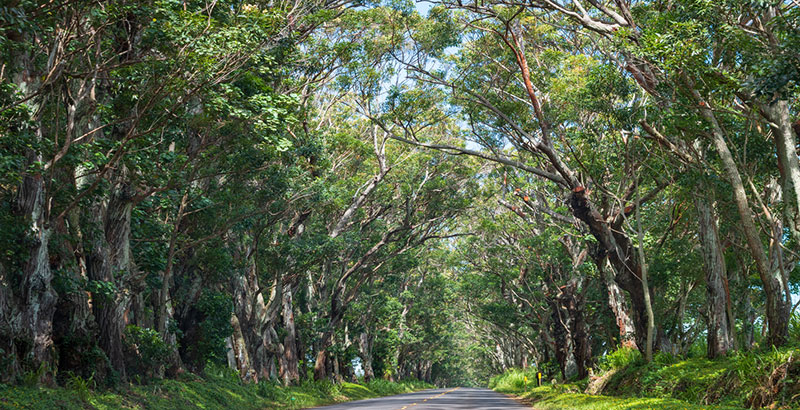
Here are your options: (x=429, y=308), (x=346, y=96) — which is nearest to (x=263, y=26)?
(x=346, y=96)

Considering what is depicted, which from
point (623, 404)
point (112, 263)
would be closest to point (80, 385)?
point (112, 263)

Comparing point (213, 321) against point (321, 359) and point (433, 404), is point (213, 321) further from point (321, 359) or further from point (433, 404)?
point (321, 359)

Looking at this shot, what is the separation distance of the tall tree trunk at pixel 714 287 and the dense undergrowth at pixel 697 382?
1.85 ft

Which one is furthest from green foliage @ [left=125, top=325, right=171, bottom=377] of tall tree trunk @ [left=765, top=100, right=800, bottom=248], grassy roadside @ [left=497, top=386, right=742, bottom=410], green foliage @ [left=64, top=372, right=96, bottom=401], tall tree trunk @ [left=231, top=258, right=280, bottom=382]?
tall tree trunk @ [left=765, top=100, right=800, bottom=248]

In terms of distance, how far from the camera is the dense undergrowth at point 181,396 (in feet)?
35.6

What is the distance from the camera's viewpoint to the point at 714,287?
16.5 metres

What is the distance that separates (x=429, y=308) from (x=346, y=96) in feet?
101

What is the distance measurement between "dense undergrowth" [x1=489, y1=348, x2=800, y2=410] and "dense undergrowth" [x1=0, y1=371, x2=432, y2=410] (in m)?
9.36

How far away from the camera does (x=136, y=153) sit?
1273 cm

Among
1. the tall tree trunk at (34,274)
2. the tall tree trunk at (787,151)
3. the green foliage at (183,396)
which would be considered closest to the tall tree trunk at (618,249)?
the tall tree trunk at (787,151)

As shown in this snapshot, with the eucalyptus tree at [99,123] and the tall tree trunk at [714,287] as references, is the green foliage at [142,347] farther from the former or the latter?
the tall tree trunk at [714,287]

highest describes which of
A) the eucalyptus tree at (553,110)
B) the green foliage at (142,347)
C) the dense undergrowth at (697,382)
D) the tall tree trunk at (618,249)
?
the eucalyptus tree at (553,110)

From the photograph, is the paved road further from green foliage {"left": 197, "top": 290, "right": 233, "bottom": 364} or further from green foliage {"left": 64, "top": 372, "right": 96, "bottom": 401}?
green foliage {"left": 64, "top": 372, "right": 96, "bottom": 401}

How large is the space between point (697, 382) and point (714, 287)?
3.19 metres
